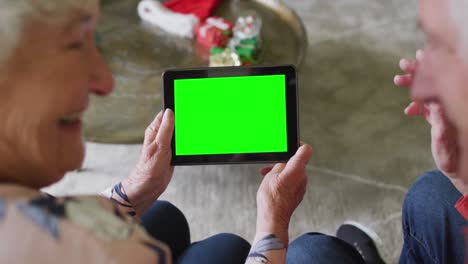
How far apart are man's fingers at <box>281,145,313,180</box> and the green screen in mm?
90

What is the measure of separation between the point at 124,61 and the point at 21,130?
1097 mm

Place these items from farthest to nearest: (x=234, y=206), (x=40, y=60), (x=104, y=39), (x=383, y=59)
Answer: (x=383, y=59) → (x=104, y=39) → (x=234, y=206) → (x=40, y=60)

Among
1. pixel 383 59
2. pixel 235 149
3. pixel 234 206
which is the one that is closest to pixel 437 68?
pixel 235 149

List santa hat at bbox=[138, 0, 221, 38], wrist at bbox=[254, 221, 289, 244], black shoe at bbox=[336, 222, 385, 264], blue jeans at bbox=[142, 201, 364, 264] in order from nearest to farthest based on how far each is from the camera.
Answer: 1. wrist at bbox=[254, 221, 289, 244]
2. blue jeans at bbox=[142, 201, 364, 264]
3. black shoe at bbox=[336, 222, 385, 264]
4. santa hat at bbox=[138, 0, 221, 38]

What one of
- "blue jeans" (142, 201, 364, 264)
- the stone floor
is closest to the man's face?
"blue jeans" (142, 201, 364, 264)

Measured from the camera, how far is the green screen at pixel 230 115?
108 cm

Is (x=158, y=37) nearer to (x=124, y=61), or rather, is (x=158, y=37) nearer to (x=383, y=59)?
(x=124, y=61)

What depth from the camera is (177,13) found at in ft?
5.48

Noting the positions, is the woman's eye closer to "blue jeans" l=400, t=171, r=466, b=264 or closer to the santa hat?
"blue jeans" l=400, t=171, r=466, b=264

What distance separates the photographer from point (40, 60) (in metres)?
0.50

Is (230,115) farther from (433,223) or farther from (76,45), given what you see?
(76,45)

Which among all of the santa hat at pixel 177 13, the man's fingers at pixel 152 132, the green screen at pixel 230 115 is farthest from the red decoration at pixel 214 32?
the man's fingers at pixel 152 132

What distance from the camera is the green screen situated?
1.08m

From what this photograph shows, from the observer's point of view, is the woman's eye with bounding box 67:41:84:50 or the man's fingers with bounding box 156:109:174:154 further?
the man's fingers with bounding box 156:109:174:154
